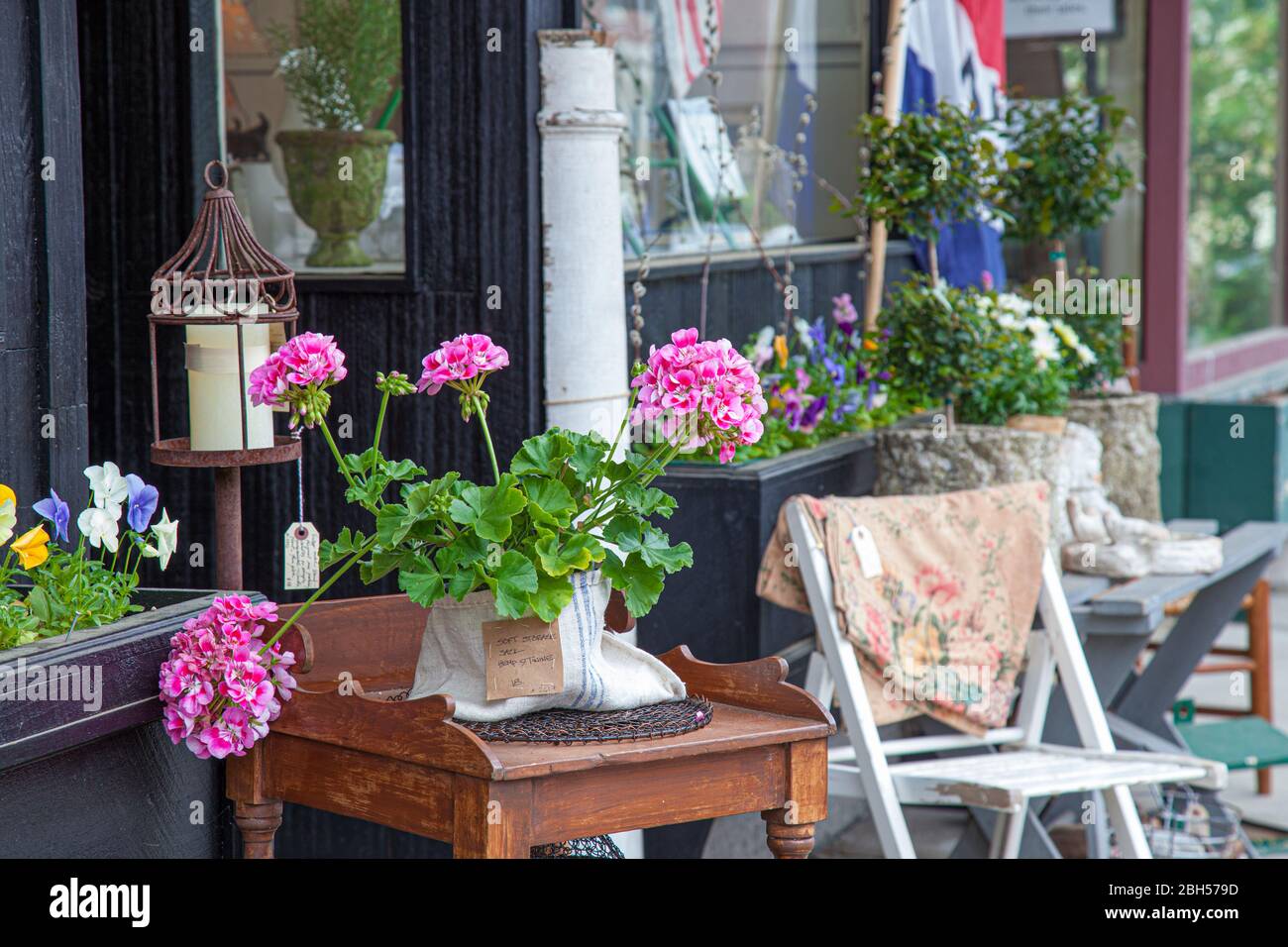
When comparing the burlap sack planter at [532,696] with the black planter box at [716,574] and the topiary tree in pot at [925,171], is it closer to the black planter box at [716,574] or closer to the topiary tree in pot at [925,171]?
the black planter box at [716,574]

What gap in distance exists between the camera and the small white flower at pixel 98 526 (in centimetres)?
199

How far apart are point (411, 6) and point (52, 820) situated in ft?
5.69

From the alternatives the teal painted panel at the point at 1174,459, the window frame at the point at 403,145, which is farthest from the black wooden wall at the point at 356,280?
the teal painted panel at the point at 1174,459

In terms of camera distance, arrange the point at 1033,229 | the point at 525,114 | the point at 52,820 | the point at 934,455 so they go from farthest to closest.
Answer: the point at 1033,229, the point at 934,455, the point at 525,114, the point at 52,820

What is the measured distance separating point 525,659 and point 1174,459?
16.0 feet

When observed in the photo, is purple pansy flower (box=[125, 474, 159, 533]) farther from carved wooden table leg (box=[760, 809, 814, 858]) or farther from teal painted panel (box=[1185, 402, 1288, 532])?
teal painted panel (box=[1185, 402, 1288, 532])

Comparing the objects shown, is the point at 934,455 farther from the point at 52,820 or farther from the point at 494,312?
the point at 52,820

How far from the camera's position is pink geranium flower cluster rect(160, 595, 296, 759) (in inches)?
77.3

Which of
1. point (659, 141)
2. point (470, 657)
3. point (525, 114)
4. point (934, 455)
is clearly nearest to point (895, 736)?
point (934, 455)

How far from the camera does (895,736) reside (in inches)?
172

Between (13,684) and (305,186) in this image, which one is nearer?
(13,684)

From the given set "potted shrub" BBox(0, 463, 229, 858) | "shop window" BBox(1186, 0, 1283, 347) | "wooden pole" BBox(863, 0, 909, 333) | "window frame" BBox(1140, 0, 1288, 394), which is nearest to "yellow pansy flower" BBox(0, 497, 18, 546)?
"potted shrub" BBox(0, 463, 229, 858)

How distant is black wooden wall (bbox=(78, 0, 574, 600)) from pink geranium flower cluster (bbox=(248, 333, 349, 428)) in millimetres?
1043

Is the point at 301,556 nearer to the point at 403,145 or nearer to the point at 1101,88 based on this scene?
the point at 403,145
